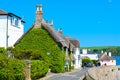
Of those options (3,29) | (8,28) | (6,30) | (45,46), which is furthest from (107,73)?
(3,29)

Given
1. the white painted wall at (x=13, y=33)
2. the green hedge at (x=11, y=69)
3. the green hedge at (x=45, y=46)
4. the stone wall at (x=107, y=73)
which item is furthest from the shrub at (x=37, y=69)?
the white painted wall at (x=13, y=33)

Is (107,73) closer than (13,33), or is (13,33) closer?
(107,73)

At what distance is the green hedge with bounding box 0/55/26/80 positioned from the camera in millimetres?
32781

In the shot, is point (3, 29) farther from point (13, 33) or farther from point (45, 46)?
point (45, 46)

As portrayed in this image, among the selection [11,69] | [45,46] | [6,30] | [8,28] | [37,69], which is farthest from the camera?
[45,46]

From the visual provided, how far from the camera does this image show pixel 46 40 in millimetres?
59688

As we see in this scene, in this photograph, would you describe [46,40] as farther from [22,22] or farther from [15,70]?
[15,70]

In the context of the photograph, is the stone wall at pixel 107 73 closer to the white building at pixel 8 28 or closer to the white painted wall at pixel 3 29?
the white building at pixel 8 28

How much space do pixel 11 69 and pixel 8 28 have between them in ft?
79.1

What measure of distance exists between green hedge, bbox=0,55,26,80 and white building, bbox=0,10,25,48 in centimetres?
2253

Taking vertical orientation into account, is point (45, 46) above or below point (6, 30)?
below

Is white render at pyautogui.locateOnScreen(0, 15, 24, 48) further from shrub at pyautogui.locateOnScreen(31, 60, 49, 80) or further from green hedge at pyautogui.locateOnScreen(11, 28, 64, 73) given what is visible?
shrub at pyautogui.locateOnScreen(31, 60, 49, 80)

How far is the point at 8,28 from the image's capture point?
56656 millimetres

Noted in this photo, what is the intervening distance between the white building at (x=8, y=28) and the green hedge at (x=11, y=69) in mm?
22530
